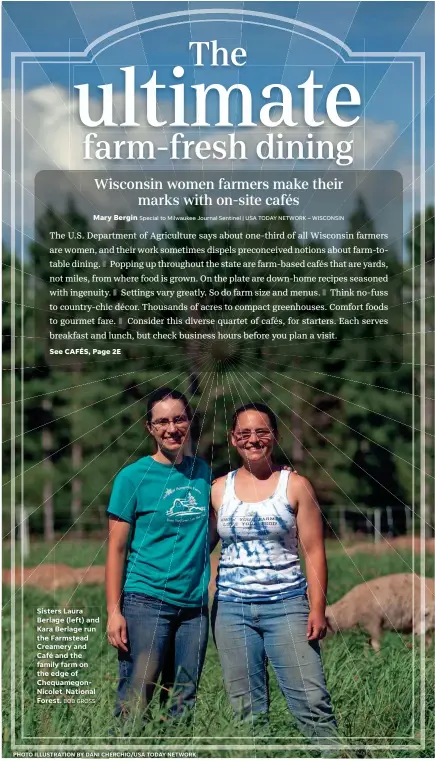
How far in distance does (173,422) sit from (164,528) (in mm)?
560

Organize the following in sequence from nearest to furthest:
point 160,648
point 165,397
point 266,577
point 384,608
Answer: point 266,577 < point 160,648 < point 165,397 < point 384,608

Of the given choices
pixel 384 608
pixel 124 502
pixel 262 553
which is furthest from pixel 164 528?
pixel 384 608

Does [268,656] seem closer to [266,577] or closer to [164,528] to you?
[266,577]

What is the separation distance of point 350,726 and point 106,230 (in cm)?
307

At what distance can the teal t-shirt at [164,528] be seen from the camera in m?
5.15

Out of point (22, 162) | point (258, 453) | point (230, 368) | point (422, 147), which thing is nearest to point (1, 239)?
point (22, 162)

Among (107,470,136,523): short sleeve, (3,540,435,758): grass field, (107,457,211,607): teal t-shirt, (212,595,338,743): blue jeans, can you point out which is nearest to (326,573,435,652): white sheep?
(3,540,435,758): grass field

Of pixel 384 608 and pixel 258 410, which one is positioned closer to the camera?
pixel 258 410

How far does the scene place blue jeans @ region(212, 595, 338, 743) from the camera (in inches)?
198

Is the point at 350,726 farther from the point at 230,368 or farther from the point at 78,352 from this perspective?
the point at 78,352

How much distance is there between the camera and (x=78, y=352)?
5.62m

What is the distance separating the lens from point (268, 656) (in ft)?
16.7

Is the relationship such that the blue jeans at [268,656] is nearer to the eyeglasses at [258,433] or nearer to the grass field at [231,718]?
the grass field at [231,718]

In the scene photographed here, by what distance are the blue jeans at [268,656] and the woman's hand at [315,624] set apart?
0.02 metres
